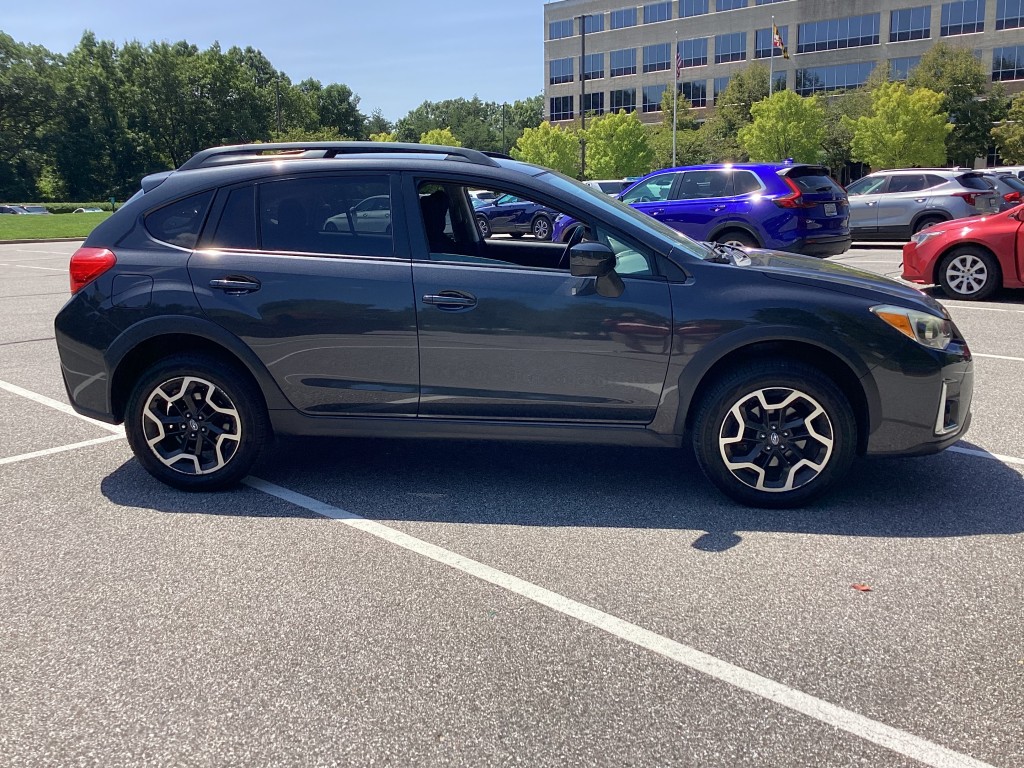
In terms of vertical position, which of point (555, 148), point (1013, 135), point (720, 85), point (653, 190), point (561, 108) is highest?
point (720, 85)

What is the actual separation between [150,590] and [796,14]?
77097mm

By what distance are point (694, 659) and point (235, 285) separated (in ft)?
9.51

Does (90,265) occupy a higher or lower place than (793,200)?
lower

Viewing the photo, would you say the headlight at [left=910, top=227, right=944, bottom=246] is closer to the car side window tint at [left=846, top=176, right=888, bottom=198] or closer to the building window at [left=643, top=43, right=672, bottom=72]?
the car side window tint at [left=846, top=176, right=888, bottom=198]

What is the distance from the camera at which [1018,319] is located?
9.84 metres

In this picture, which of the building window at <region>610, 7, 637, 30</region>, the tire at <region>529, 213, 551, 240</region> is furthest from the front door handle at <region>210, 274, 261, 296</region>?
the building window at <region>610, 7, 637, 30</region>

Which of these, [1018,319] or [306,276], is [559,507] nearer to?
[306,276]

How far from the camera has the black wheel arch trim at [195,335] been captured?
15.0 ft

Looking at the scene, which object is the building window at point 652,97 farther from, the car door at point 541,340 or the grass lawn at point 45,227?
the car door at point 541,340

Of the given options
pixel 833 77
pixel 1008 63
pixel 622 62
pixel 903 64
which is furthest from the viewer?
pixel 622 62

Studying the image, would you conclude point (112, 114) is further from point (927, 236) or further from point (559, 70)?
point (927, 236)

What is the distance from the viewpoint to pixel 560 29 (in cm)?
8456

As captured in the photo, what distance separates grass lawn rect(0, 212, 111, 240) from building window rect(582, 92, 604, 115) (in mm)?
53375

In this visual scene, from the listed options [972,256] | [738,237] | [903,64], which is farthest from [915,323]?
[903,64]
